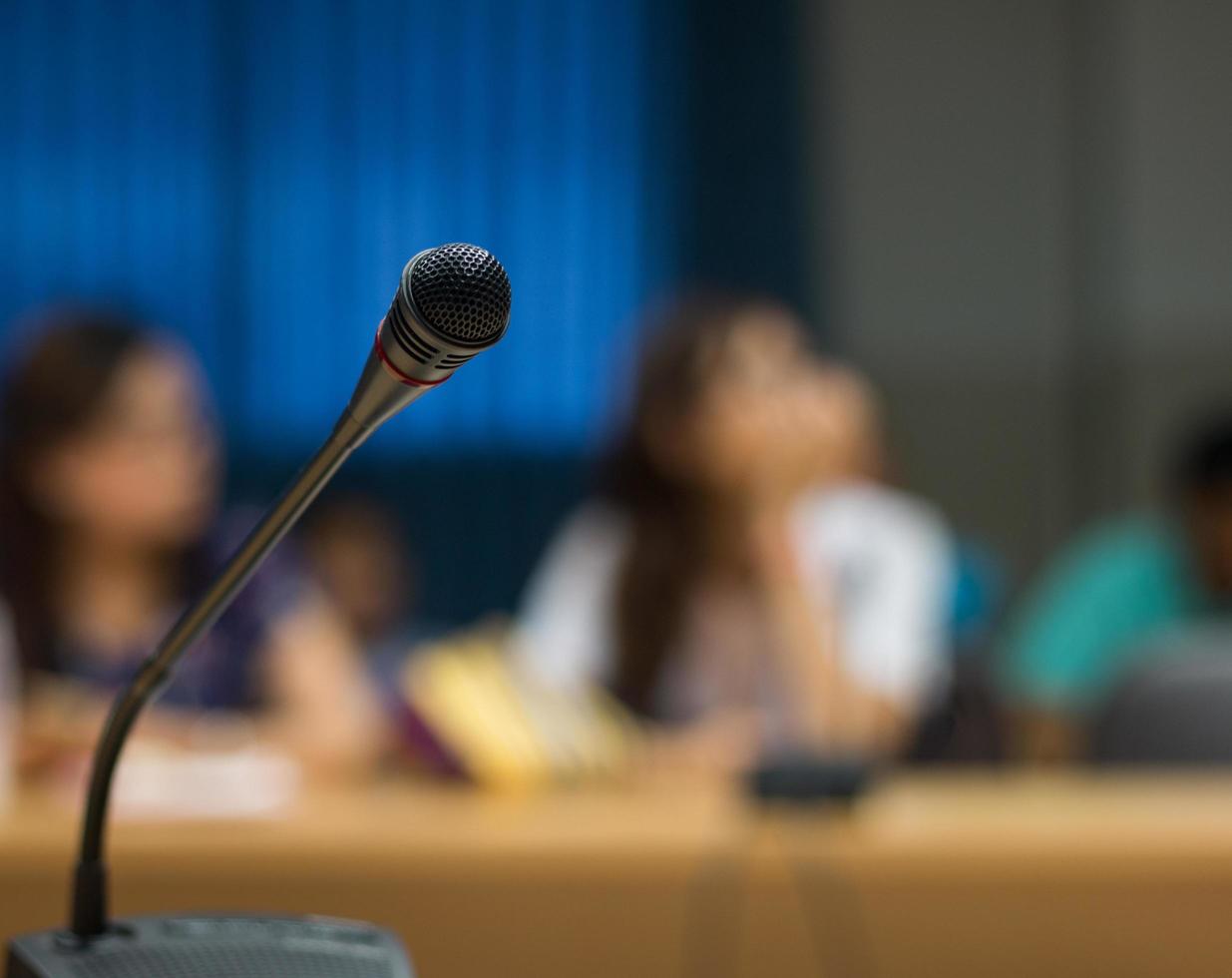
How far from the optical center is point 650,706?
7.38ft

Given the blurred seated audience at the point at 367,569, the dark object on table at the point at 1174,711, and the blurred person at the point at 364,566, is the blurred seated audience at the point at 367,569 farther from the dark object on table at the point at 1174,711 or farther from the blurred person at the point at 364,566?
the dark object on table at the point at 1174,711

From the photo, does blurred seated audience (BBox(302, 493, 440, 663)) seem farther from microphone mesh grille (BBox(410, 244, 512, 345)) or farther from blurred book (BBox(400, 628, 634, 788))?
microphone mesh grille (BBox(410, 244, 512, 345))

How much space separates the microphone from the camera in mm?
532

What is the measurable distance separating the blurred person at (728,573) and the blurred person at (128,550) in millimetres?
364

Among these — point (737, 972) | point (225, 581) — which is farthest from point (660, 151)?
point (225, 581)

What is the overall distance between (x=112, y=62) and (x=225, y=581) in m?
4.38

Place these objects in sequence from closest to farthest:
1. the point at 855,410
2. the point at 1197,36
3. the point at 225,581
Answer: the point at 225,581 → the point at 855,410 → the point at 1197,36

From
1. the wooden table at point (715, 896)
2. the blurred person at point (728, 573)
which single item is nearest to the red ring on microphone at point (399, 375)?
the wooden table at point (715, 896)

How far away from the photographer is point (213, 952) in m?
0.65

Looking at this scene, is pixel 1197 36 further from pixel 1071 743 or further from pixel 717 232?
pixel 1071 743

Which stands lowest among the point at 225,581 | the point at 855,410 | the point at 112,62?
the point at 855,410

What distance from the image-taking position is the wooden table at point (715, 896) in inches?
53.7

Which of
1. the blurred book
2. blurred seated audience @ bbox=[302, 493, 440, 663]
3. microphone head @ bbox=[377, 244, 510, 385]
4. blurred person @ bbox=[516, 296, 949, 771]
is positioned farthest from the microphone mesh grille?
blurred seated audience @ bbox=[302, 493, 440, 663]

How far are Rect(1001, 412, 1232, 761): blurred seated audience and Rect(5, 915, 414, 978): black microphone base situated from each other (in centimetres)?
234
